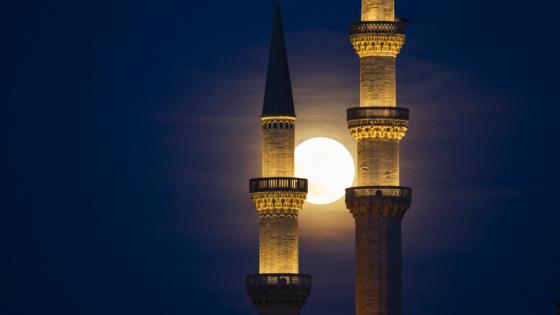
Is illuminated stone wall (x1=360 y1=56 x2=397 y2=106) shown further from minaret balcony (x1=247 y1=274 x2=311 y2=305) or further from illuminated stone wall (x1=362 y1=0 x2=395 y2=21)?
minaret balcony (x1=247 y1=274 x2=311 y2=305)

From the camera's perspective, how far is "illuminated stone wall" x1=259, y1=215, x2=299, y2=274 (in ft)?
479

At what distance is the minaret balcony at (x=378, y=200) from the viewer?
488 feet

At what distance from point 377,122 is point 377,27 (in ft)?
14.6

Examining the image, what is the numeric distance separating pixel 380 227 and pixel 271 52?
30.9 ft

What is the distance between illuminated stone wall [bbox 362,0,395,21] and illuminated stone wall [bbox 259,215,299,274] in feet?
36.7

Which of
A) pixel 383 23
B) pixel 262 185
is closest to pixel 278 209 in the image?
pixel 262 185

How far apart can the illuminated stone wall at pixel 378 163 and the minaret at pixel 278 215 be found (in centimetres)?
326

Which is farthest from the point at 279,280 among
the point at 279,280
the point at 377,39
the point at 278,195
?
the point at 377,39

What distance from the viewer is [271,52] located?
14988 centimetres

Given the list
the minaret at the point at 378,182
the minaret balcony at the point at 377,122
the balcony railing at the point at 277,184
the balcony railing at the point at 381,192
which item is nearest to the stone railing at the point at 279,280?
the balcony railing at the point at 277,184

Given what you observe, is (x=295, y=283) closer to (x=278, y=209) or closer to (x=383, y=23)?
(x=278, y=209)

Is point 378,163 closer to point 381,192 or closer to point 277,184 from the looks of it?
point 381,192

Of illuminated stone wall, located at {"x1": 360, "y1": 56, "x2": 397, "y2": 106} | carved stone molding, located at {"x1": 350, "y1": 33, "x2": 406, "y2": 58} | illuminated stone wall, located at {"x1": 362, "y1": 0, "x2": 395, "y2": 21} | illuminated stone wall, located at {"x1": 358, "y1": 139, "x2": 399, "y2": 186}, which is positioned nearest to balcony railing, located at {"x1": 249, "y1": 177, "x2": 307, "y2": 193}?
illuminated stone wall, located at {"x1": 358, "y1": 139, "x2": 399, "y2": 186}

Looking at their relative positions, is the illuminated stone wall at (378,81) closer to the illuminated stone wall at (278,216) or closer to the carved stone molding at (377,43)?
the carved stone molding at (377,43)
